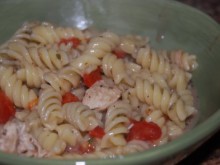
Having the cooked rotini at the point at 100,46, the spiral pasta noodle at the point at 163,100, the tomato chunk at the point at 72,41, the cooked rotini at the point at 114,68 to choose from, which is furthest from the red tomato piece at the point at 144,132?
the tomato chunk at the point at 72,41

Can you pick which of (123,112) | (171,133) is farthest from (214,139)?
(123,112)

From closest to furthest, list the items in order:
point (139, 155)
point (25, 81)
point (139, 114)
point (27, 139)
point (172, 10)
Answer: point (139, 155) → point (27, 139) → point (139, 114) → point (25, 81) → point (172, 10)

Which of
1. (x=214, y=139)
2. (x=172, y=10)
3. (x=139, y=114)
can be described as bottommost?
(x=214, y=139)

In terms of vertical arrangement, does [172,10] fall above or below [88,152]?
above

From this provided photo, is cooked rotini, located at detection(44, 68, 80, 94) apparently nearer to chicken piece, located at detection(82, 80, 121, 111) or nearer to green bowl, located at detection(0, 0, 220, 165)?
chicken piece, located at detection(82, 80, 121, 111)

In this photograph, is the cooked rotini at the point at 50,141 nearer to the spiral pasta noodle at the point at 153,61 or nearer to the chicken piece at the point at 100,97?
the chicken piece at the point at 100,97

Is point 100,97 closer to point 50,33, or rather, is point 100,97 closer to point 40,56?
point 40,56

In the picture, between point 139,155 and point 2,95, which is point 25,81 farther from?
point 139,155
